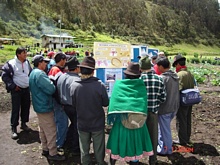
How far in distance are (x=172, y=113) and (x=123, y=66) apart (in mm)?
1831

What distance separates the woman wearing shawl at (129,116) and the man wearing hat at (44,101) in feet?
4.39

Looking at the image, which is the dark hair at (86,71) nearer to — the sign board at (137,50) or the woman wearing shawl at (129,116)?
the woman wearing shawl at (129,116)

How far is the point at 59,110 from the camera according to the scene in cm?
488

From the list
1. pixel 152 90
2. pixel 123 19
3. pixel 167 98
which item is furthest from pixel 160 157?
pixel 123 19

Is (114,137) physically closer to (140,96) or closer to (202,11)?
(140,96)

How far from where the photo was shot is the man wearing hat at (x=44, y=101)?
4344 millimetres

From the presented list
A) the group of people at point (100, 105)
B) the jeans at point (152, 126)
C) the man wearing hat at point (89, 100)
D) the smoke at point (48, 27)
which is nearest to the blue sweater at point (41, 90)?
the group of people at point (100, 105)

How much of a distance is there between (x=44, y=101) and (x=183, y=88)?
8.69 ft

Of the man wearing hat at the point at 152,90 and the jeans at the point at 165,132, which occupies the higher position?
the man wearing hat at the point at 152,90

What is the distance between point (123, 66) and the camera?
5953 millimetres

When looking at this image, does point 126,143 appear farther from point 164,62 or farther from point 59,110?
point 59,110

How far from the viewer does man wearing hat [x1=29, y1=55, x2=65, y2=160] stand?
434 cm

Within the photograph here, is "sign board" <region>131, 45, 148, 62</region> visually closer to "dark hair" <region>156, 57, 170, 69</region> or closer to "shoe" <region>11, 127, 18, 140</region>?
"dark hair" <region>156, 57, 170, 69</region>

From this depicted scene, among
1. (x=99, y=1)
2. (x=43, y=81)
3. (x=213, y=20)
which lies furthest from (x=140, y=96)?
(x=213, y=20)
